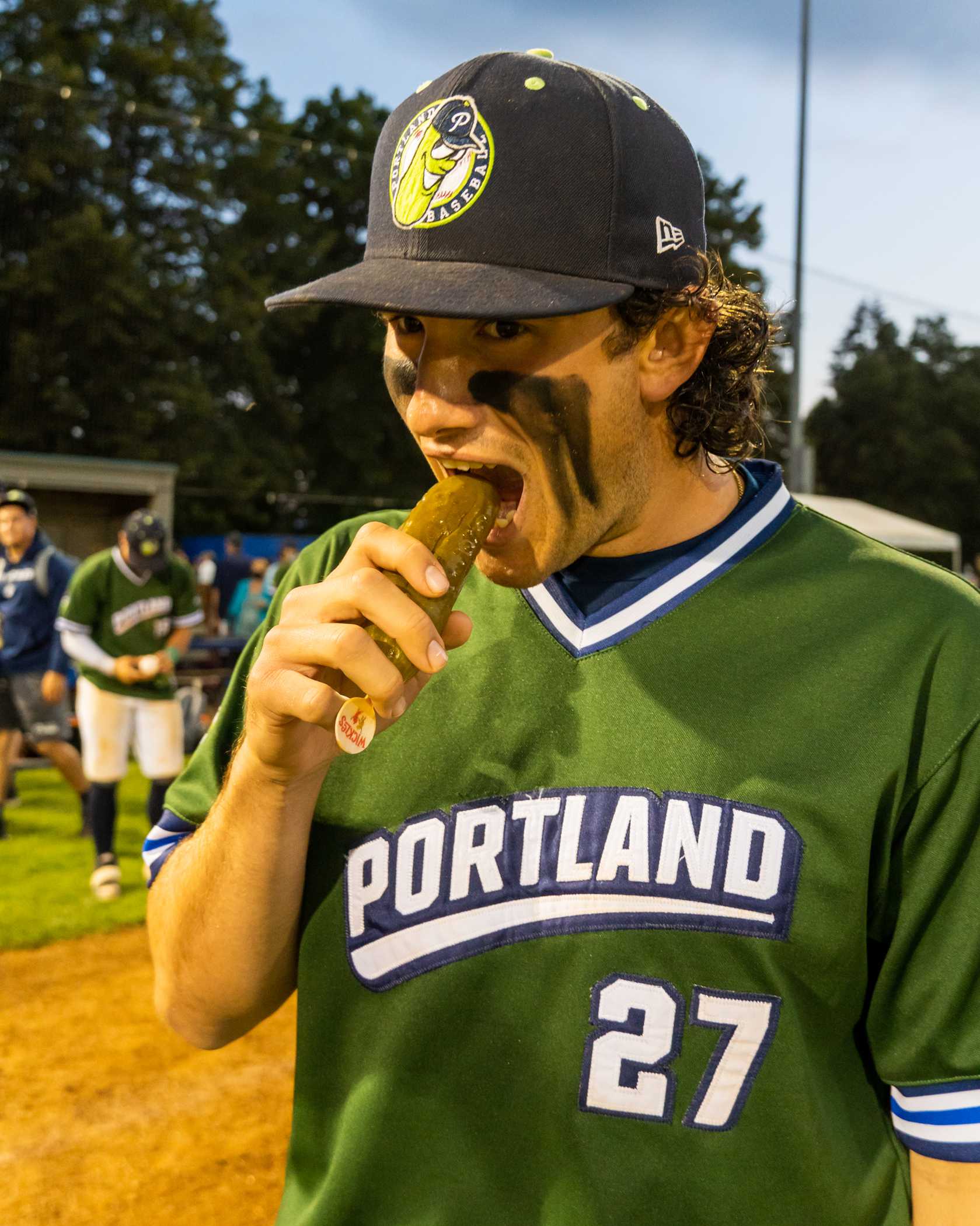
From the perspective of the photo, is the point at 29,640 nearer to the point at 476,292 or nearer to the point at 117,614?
the point at 117,614

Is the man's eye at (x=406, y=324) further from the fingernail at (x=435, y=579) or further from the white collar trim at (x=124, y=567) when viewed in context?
the white collar trim at (x=124, y=567)

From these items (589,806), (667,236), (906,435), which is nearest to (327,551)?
(589,806)

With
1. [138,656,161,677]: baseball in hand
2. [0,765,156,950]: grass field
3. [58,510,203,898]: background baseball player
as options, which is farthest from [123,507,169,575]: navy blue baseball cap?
[0,765,156,950]: grass field

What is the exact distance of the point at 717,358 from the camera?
1.91 metres

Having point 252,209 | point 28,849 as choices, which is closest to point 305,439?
point 252,209

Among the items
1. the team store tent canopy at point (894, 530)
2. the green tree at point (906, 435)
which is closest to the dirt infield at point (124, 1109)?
the team store tent canopy at point (894, 530)

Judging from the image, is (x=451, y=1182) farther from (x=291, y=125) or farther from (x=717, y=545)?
(x=291, y=125)

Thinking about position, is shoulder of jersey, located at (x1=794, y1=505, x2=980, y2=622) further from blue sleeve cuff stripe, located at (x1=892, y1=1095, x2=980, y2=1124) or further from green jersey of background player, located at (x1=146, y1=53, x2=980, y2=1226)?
blue sleeve cuff stripe, located at (x1=892, y1=1095, x2=980, y2=1124)

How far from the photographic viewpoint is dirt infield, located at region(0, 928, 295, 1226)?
13.1 feet

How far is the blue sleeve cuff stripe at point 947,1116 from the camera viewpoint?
1396mm

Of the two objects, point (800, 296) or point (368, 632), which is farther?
point (800, 296)

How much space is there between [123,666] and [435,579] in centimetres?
642

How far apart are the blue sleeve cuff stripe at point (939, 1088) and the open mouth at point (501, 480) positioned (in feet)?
3.09

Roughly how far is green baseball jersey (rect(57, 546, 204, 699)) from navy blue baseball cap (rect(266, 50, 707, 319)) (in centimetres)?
647
